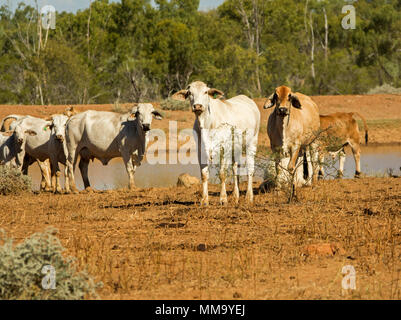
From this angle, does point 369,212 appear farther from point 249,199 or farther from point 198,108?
point 198,108

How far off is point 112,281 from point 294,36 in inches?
2085

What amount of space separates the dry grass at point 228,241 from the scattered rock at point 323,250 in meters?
0.08

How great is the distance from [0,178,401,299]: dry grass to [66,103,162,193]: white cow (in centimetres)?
282

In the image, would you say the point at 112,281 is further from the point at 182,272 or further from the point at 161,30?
the point at 161,30

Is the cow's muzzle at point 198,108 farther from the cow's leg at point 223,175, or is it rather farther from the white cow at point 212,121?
the cow's leg at point 223,175

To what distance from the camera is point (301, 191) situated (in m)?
13.1

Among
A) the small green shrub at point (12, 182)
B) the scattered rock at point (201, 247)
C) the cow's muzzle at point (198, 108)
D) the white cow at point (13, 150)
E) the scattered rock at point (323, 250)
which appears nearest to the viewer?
the scattered rock at point (323, 250)

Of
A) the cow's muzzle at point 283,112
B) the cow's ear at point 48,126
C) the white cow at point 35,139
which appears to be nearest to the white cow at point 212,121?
the cow's muzzle at point 283,112

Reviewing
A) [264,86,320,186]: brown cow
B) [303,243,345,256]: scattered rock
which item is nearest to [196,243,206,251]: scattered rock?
[303,243,345,256]: scattered rock

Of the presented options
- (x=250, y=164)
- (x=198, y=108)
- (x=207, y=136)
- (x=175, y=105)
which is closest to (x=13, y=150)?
(x=250, y=164)

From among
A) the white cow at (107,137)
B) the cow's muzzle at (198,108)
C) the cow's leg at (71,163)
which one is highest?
the cow's muzzle at (198,108)

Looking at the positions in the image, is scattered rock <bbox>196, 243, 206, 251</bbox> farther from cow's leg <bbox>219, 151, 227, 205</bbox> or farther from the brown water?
the brown water

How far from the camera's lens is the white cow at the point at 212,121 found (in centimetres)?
1156

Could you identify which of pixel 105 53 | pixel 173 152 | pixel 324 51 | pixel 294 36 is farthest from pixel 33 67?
pixel 324 51
